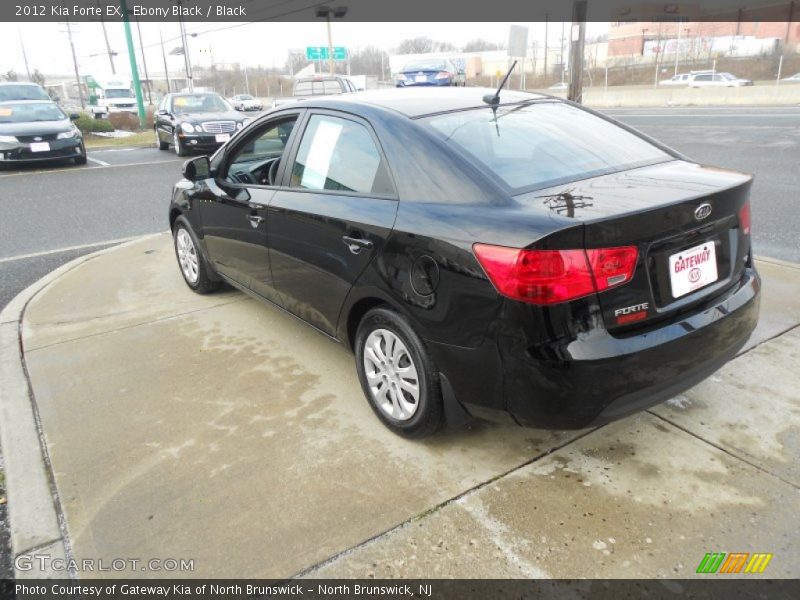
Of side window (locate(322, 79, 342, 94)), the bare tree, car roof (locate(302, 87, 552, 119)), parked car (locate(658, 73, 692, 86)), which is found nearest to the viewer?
car roof (locate(302, 87, 552, 119))

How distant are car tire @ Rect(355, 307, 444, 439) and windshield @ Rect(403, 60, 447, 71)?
1975cm

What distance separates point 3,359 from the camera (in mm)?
3941

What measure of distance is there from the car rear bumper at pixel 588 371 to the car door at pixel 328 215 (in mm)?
682

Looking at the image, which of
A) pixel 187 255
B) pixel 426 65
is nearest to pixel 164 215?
pixel 187 255

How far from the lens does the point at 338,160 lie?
3.19 meters

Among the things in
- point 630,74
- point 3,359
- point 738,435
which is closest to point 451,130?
point 738,435

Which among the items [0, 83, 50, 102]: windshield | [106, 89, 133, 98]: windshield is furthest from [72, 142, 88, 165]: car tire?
[106, 89, 133, 98]: windshield

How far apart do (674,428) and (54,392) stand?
11.0ft

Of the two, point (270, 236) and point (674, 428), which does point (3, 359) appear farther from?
point (674, 428)

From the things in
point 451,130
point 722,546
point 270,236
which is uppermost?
point 451,130

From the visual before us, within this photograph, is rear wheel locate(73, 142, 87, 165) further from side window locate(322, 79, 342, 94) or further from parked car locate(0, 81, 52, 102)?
side window locate(322, 79, 342, 94)

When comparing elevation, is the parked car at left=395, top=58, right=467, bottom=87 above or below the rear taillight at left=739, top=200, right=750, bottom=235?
above

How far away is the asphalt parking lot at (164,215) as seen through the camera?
237 cm

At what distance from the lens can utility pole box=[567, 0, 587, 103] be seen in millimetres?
6891
